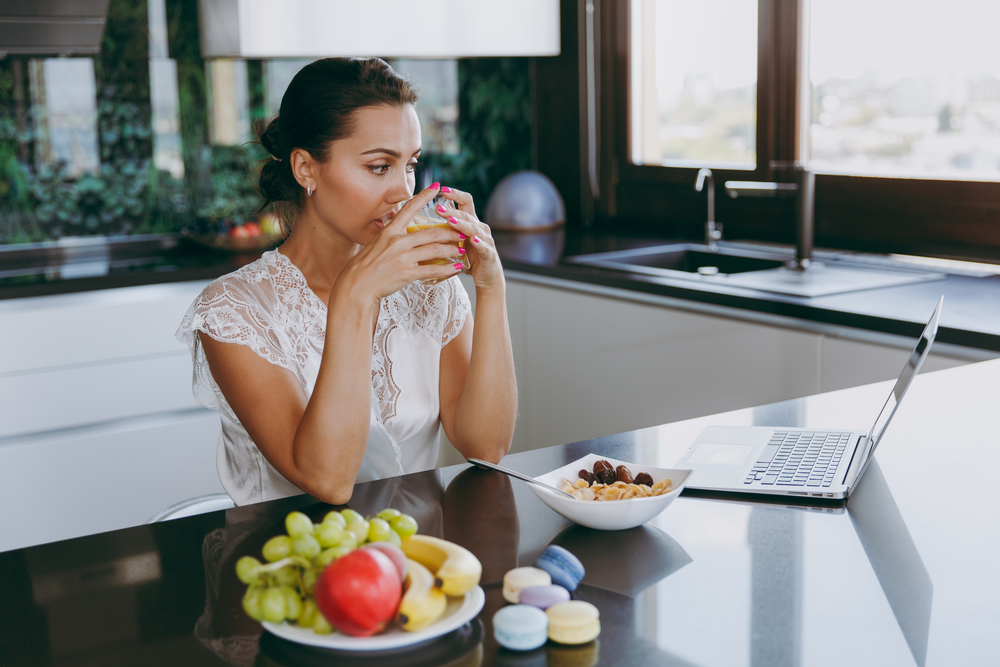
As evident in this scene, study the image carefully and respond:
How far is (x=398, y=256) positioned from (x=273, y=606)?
660 mm

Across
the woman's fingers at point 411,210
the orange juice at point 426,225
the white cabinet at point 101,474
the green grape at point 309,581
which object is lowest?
the white cabinet at point 101,474

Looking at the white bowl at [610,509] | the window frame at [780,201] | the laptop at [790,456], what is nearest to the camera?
the white bowl at [610,509]

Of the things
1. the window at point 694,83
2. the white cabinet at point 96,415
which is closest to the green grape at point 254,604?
the white cabinet at point 96,415

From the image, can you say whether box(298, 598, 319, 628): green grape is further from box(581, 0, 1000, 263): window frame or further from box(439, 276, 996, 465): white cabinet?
box(581, 0, 1000, 263): window frame

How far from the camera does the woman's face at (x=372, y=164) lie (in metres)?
1.54

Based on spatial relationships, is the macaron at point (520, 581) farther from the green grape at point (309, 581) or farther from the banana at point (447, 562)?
the green grape at point (309, 581)

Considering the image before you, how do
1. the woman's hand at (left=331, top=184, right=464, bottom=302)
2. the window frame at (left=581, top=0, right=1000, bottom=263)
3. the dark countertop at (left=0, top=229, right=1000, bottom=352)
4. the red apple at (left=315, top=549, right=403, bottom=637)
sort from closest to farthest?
the red apple at (left=315, top=549, right=403, bottom=637), the woman's hand at (left=331, top=184, right=464, bottom=302), the dark countertop at (left=0, top=229, right=1000, bottom=352), the window frame at (left=581, top=0, right=1000, bottom=263)

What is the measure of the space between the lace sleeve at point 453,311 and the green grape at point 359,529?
92 centimetres

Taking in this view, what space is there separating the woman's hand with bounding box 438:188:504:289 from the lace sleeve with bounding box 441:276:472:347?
0.22 m

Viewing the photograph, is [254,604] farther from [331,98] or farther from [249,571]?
[331,98]

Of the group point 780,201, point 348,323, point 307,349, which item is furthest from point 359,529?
point 780,201

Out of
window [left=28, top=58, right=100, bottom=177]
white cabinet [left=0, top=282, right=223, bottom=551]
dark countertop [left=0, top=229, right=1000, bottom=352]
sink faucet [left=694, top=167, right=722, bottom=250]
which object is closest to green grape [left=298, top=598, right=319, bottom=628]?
dark countertop [left=0, top=229, right=1000, bottom=352]

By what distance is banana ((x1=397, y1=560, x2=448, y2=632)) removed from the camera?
77cm

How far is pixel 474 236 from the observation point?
1395 mm
